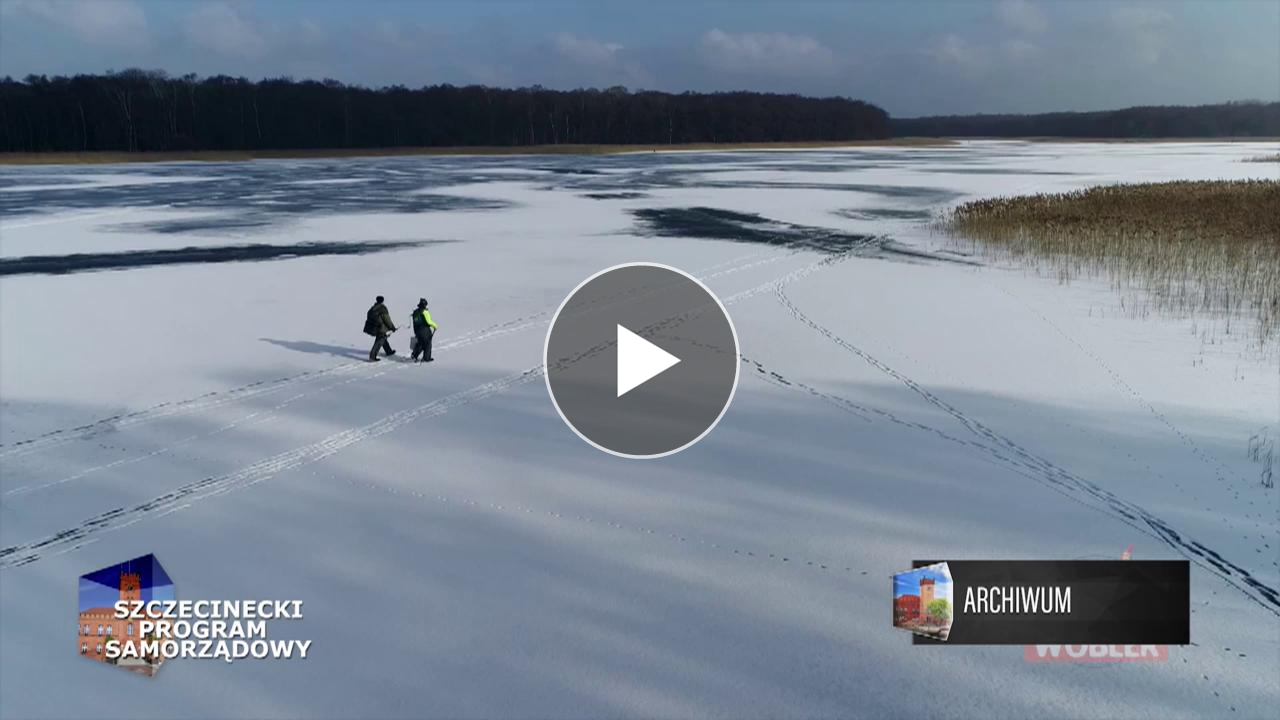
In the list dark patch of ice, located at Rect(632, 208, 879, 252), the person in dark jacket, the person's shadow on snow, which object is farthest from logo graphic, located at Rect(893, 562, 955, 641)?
dark patch of ice, located at Rect(632, 208, 879, 252)

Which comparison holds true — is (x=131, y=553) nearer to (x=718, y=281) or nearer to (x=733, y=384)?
(x=733, y=384)

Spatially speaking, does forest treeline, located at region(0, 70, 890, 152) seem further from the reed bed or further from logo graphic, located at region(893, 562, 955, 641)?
logo graphic, located at region(893, 562, 955, 641)

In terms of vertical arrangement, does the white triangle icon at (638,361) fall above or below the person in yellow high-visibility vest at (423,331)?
below

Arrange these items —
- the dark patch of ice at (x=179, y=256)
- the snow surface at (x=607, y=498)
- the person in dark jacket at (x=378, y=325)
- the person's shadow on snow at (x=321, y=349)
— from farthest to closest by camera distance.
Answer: the dark patch of ice at (x=179, y=256) < the person's shadow on snow at (x=321, y=349) < the person in dark jacket at (x=378, y=325) < the snow surface at (x=607, y=498)

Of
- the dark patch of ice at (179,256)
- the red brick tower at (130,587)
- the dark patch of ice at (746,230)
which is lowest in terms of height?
the red brick tower at (130,587)
